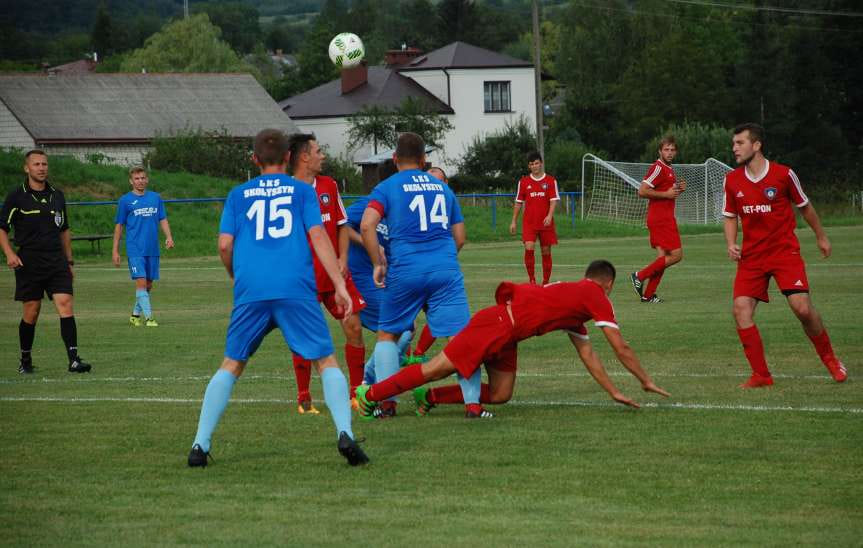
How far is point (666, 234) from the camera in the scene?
19141mm

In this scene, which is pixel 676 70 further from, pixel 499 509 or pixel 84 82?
pixel 499 509

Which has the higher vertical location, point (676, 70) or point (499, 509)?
point (676, 70)

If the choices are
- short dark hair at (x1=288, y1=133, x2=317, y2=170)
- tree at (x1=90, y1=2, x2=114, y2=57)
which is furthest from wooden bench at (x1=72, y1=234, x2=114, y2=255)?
tree at (x1=90, y1=2, x2=114, y2=57)

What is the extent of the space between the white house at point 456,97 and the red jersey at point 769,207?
213 ft

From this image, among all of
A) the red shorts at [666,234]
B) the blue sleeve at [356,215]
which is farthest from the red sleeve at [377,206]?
the red shorts at [666,234]

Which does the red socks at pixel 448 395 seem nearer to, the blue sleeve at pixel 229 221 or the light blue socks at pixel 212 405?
the light blue socks at pixel 212 405

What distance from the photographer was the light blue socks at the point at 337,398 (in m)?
7.54

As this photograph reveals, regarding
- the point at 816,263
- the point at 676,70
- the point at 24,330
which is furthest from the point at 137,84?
the point at 24,330

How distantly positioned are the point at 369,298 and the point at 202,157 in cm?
4902

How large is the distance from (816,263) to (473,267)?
286 inches

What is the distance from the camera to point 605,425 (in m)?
8.73

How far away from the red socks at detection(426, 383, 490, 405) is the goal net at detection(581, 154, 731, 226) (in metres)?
35.2

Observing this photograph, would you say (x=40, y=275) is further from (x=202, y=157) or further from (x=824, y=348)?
(x=202, y=157)

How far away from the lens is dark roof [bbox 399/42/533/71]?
7694cm
